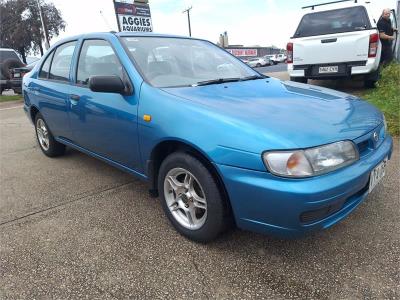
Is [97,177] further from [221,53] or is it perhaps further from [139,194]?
Result: [221,53]

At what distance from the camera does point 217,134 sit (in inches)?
85.2

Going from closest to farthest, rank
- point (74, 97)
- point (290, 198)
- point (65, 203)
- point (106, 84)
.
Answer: point (290, 198)
point (106, 84)
point (65, 203)
point (74, 97)

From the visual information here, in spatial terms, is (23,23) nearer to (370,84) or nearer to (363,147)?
(370,84)

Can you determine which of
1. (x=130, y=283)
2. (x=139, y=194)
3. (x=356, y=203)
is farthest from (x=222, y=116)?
(x=139, y=194)

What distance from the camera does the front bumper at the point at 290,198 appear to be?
1.93 m

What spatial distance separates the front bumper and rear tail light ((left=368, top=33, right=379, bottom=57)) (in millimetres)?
5277

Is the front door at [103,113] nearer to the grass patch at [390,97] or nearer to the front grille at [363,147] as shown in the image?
the front grille at [363,147]

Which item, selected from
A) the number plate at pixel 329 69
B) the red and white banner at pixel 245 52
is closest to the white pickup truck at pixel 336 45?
the number plate at pixel 329 69

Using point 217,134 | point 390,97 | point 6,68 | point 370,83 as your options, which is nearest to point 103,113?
point 217,134

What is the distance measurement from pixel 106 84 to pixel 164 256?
132cm

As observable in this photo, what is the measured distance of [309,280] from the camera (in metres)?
2.12

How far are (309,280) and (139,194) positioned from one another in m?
1.81

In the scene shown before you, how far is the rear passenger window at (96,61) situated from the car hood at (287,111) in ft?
2.33

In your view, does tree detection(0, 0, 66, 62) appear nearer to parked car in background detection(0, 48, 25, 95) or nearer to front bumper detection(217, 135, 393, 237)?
parked car in background detection(0, 48, 25, 95)
